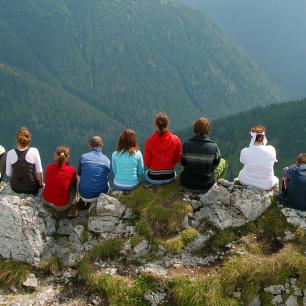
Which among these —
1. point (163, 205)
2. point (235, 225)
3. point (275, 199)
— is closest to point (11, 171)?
point (163, 205)

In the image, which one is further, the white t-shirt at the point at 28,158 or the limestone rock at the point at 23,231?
the white t-shirt at the point at 28,158

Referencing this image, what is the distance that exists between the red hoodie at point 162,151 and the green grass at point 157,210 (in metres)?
1.21

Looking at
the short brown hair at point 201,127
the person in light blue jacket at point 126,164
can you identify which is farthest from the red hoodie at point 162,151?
the short brown hair at point 201,127

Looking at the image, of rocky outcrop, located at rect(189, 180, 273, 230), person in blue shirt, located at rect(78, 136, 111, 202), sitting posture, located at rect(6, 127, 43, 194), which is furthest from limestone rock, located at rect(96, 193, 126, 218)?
sitting posture, located at rect(6, 127, 43, 194)

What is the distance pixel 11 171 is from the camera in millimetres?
17688

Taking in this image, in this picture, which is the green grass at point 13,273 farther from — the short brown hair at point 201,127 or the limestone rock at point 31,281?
the short brown hair at point 201,127

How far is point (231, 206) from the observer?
53.3 ft

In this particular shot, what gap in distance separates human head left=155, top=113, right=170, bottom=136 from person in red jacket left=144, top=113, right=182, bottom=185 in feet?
0.23

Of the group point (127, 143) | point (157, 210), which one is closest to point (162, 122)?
point (127, 143)

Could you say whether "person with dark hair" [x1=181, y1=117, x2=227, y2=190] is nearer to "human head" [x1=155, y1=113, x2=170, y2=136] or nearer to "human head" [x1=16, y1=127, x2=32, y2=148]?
"human head" [x1=155, y1=113, x2=170, y2=136]

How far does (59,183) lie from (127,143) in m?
3.28

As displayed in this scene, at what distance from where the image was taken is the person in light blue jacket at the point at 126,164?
17.7m

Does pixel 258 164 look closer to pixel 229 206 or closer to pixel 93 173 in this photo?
pixel 229 206

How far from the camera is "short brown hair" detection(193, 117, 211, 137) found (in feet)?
54.9
